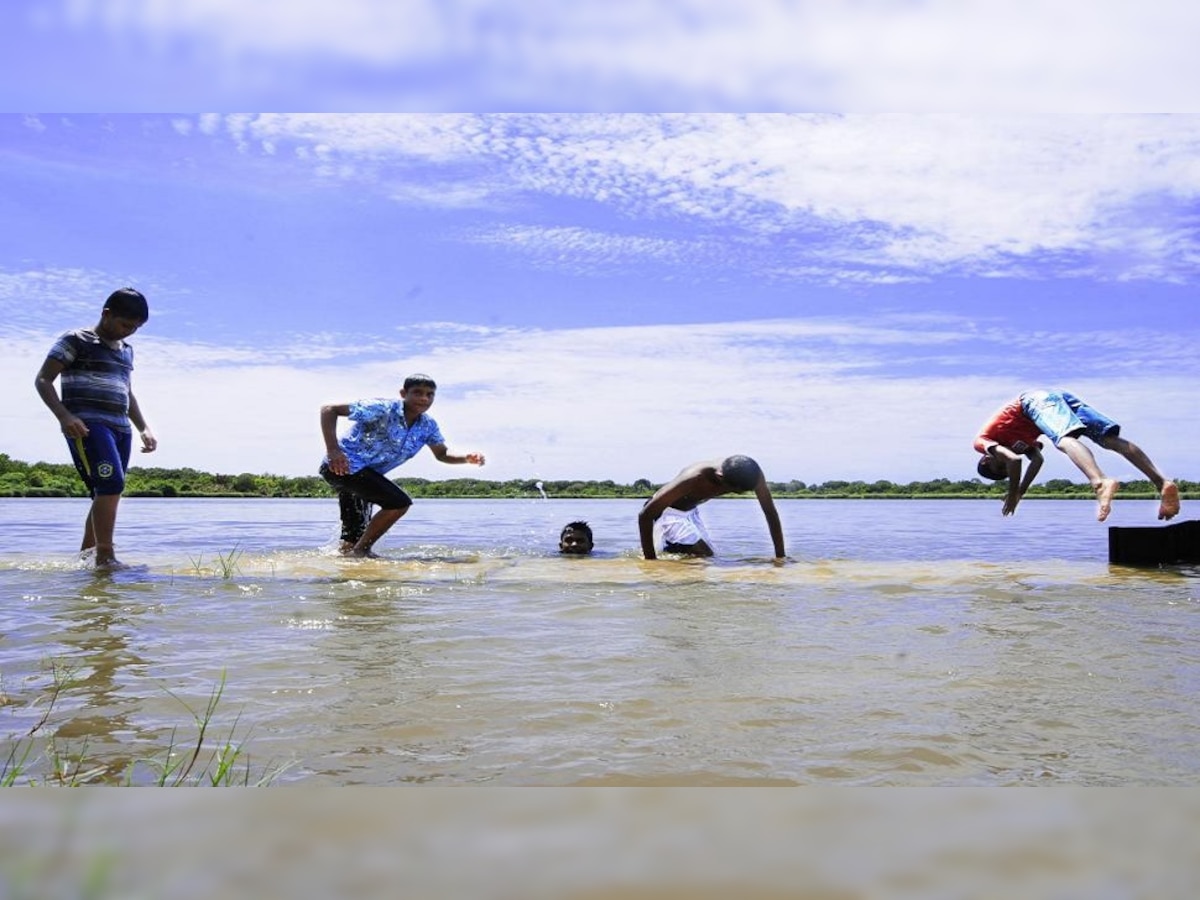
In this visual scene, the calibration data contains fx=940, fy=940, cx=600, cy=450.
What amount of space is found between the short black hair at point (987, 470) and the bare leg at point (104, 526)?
7.70 meters

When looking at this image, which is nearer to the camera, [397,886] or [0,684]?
[397,886]

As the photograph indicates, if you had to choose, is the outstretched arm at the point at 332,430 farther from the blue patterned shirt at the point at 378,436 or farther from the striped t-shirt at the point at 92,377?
the striped t-shirt at the point at 92,377

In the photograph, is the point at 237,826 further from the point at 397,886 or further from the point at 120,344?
the point at 120,344

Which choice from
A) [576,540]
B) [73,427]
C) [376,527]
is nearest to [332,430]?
[376,527]

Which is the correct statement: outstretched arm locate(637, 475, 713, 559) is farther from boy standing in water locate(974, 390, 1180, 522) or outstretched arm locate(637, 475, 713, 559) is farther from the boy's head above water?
boy standing in water locate(974, 390, 1180, 522)

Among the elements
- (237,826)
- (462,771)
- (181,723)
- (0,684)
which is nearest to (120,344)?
(0,684)

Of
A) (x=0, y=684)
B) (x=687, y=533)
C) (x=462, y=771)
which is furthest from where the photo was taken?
(x=687, y=533)

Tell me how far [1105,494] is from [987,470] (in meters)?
1.93

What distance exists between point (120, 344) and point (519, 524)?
1010 cm

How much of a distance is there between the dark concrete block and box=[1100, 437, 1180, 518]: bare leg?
80cm

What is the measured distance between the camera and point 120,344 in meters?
7.52

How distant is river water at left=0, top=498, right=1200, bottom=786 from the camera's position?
2.60 m

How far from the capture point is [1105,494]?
286 inches

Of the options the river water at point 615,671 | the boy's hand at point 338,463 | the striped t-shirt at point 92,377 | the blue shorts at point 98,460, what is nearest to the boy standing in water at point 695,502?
the river water at point 615,671
